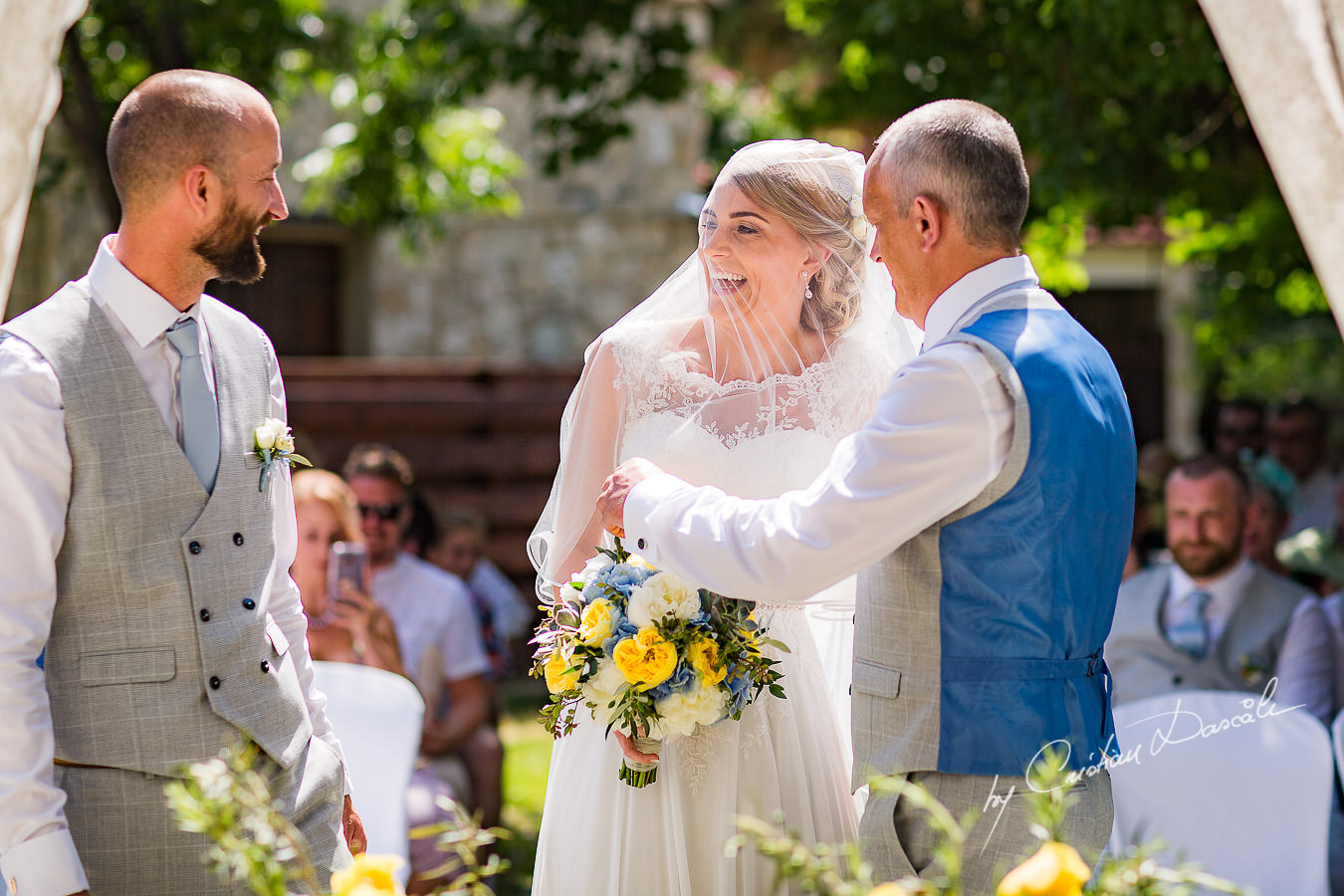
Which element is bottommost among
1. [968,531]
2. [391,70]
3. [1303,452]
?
[968,531]

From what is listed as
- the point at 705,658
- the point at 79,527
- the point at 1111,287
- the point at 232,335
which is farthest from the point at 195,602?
the point at 1111,287

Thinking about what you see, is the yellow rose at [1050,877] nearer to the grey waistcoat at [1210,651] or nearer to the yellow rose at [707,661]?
the yellow rose at [707,661]

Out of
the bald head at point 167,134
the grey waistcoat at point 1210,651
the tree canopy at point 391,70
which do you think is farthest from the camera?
the tree canopy at point 391,70

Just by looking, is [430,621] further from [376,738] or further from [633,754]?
[633,754]

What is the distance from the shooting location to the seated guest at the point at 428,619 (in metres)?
5.67

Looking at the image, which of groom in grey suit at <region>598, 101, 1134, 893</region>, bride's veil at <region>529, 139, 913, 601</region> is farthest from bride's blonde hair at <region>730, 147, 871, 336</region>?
groom in grey suit at <region>598, 101, 1134, 893</region>

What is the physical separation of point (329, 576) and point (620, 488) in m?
2.62

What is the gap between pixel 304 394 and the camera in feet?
32.5

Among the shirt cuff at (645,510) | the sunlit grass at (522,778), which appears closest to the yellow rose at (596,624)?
the shirt cuff at (645,510)

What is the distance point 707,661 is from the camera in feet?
8.11

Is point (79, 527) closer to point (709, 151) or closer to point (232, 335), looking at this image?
point (232, 335)

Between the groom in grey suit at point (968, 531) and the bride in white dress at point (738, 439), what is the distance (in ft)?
1.62

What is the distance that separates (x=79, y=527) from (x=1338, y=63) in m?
2.03

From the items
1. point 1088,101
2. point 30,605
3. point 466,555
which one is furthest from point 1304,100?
point 466,555
